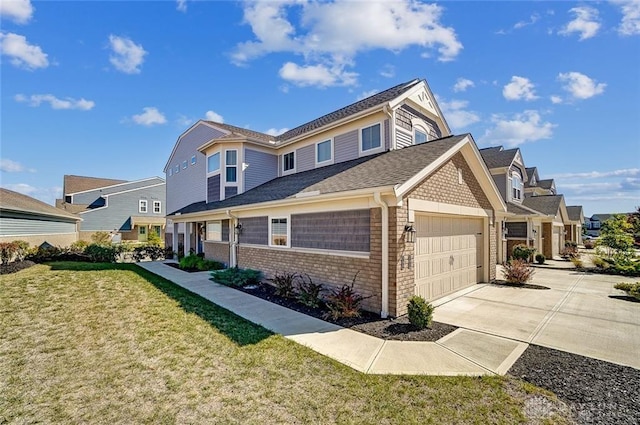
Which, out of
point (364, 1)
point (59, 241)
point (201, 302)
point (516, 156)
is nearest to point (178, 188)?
point (59, 241)

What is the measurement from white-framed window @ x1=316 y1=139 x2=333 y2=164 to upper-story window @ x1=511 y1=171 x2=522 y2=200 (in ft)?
50.7

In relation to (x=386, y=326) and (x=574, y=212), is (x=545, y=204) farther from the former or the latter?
(x=386, y=326)

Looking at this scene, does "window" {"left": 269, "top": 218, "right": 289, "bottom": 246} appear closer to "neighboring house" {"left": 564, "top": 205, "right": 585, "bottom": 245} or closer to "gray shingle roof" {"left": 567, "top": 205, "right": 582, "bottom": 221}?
"neighboring house" {"left": 564, "top": 205, "right": 585, "bottom": 245}

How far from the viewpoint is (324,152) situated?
13312 mm

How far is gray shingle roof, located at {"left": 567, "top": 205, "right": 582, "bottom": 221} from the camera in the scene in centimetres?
2786

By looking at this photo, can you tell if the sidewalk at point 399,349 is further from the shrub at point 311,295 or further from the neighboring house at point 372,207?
the neighboring house at point 372,207

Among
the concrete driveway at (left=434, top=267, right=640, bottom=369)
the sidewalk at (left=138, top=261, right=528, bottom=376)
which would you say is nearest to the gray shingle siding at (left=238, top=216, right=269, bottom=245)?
the sidewalk at (left=138, top=261, right=528, bottom=376)

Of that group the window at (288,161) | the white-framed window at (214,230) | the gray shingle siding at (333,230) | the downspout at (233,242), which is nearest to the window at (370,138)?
the gray shingle siding at (333,230)

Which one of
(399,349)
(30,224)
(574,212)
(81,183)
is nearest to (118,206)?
(81,183)

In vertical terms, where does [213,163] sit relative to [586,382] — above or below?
above

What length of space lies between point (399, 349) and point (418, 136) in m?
9.71

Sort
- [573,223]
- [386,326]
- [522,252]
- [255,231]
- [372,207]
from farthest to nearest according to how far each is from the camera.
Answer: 1. [573,223]
2. [522,252]
3. [255,231]
4. [372,207]
5. [386,326]

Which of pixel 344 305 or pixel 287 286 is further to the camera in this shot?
pixel 287 286

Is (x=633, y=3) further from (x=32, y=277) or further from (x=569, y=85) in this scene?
(x=32, y=277)
